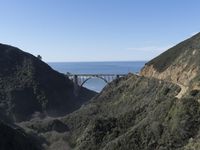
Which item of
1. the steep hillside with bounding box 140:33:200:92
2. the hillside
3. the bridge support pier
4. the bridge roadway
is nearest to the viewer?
the hillside

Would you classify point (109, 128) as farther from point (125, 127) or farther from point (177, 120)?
point (177, 120)

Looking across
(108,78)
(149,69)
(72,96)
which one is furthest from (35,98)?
(149,69)

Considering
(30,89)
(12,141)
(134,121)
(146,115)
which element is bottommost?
(12,141)

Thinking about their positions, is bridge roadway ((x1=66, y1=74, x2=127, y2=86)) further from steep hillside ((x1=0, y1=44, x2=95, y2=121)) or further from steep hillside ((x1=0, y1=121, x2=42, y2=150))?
steep hillside ((x1=0, y1=121, x2=42, y2=150))

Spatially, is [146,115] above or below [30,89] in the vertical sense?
above

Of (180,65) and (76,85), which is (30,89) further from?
(180,65)

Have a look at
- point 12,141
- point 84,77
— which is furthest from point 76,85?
point 12,141

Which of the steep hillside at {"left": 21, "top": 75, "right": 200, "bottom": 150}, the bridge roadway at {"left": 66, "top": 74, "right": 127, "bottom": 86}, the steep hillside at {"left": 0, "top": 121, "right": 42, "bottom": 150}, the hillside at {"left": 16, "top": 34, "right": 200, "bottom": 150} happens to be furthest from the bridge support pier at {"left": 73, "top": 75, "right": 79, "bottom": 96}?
the steep hillside at {"left": 0, "top": 121, "right": 42, "bottom": 150}
